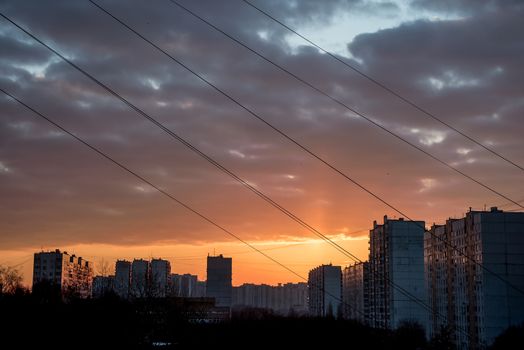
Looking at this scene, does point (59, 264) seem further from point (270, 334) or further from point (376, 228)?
point (270, 334)

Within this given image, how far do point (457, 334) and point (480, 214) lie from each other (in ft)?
50.6

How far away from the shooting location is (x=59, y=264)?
162 meters

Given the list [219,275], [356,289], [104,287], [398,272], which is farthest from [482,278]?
[219,275]

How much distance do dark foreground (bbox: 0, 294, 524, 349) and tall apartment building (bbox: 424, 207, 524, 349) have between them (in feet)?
55.9

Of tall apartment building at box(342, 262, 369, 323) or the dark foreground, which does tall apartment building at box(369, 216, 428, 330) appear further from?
the dark foreground

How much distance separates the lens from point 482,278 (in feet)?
268

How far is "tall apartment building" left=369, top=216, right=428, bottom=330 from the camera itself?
10950 cm

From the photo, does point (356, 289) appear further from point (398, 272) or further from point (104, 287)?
point (104, 287)

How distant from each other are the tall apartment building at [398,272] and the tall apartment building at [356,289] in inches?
A: 388

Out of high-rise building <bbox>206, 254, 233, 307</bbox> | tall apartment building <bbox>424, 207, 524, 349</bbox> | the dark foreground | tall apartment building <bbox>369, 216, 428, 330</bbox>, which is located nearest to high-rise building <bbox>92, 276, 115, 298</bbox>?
the dark foreground

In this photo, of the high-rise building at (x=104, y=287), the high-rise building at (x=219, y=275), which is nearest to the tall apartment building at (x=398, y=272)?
the high-rise building at (x=104, y=287)

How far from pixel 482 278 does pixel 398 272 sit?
3408cm

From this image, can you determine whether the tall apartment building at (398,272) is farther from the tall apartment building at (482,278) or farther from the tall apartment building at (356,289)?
the tall apartment building at (482,278)

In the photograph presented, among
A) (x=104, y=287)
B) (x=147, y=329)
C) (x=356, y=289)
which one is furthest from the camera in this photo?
(x=356, y=289)
